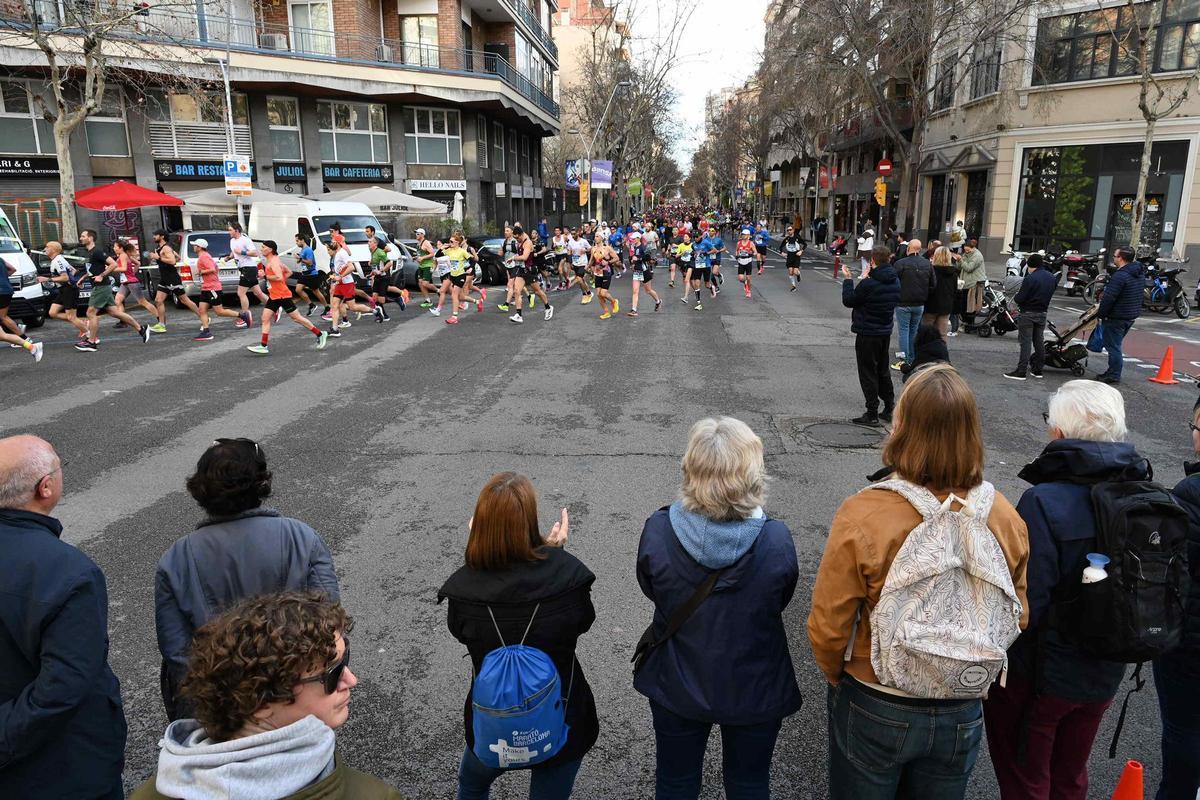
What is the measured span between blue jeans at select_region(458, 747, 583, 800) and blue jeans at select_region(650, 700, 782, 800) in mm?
306

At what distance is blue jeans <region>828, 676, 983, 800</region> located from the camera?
228cm

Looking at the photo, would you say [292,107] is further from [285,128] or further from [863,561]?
[863,561]

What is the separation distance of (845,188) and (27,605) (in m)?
57.2

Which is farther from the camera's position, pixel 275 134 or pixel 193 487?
pixel 275 134

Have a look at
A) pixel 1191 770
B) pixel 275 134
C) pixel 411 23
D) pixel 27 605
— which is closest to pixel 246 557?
pixel 27 605

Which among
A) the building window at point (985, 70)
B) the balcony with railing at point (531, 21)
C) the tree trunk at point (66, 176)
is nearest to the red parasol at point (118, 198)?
the tree trunk at point (66, 176)

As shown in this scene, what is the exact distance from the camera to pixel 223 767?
1478 millimetres

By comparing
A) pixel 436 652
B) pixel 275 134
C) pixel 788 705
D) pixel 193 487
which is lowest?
pixel 436 652

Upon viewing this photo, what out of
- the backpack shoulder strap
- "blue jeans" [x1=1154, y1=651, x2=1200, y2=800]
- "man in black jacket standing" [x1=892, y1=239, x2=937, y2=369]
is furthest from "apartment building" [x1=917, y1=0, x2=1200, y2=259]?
the backpack shoulder strap

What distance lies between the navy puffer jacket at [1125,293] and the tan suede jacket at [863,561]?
9.37 meters

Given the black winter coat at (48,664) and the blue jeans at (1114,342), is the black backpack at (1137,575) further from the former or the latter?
the blue jeans at (1114,342)

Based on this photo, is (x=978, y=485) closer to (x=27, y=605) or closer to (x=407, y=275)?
(x=27, y=605)

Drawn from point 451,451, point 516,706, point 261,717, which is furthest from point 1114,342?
point 261,717

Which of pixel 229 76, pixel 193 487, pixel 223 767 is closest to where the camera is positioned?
pixel 223 767
